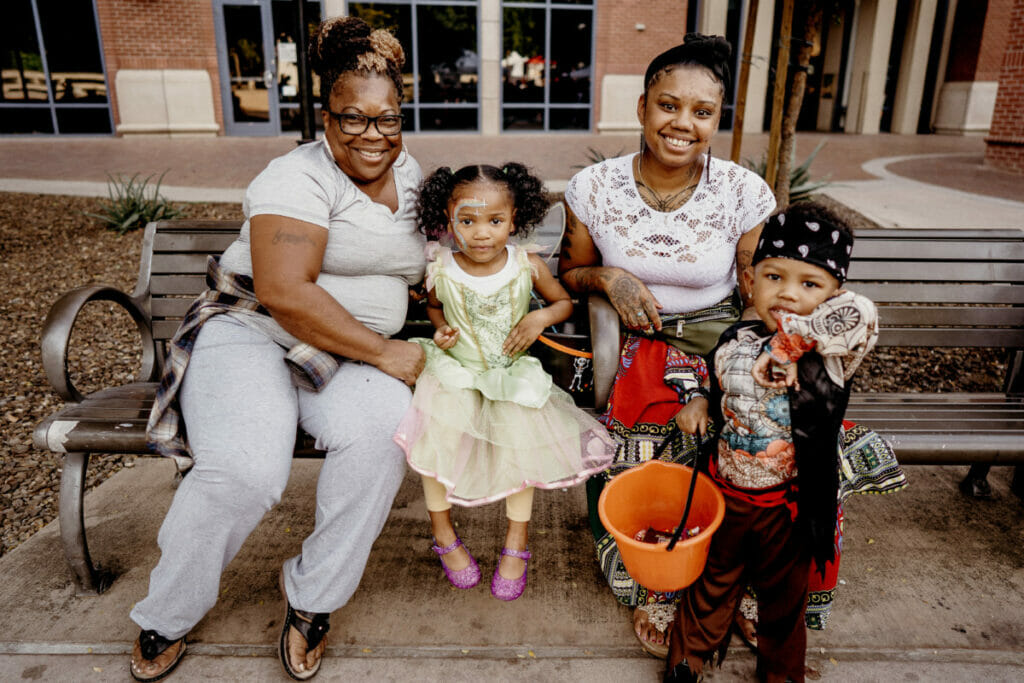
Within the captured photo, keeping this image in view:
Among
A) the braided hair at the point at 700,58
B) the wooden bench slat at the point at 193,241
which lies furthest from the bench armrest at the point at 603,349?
the wooden bench slat at the point at 193,241

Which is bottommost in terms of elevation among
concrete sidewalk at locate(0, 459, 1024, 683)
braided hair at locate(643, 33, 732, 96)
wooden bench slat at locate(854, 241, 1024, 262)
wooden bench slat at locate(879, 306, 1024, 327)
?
concrete sidewalk at locate(0, 459, 1024, 683)

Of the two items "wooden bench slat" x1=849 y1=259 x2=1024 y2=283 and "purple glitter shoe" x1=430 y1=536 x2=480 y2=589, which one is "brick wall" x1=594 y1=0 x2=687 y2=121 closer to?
"wooden bench slat" x1=849 y1=259 x2=1024 y2=283

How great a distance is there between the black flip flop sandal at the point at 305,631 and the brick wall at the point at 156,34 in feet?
47.7

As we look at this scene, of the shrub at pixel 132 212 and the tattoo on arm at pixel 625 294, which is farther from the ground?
the tattoo on arm at pixel 625 294

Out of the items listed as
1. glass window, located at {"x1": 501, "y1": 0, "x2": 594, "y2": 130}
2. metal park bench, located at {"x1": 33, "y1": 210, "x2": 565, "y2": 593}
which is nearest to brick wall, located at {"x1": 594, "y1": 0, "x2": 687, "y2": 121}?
glass window, located at {"x1": 501, "y1": 0, "x2": 594, "y2": 130}

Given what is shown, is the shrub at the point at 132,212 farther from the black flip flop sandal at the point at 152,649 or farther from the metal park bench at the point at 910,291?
the black flip flop sandal at the point at 152,649

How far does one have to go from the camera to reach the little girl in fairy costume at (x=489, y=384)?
7.36 ft

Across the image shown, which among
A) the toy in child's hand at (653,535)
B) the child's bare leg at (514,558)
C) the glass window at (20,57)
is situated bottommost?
the child's bare leg at (514,558)

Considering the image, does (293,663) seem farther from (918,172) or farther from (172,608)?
(918,172)

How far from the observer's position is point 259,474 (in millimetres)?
2047

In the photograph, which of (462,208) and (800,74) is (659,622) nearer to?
(462,208)

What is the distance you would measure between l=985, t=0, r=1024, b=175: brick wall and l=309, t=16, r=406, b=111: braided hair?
1171 centimetres

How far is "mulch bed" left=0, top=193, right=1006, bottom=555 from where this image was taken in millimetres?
3367

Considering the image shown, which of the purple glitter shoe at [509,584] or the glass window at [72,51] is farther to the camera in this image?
the glass window at [72,51]
